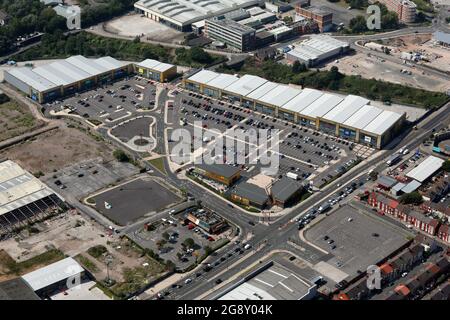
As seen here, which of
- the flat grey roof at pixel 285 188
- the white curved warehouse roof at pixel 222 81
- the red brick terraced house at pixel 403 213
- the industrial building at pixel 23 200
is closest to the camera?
the red brick terraced house at pixel 403 213

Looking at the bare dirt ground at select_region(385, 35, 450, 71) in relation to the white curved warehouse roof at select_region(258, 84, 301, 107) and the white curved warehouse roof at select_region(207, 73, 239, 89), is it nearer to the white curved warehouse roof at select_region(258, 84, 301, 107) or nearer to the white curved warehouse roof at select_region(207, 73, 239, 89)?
the white curved warehouse roof at select_region(258, 84, 301, 107)

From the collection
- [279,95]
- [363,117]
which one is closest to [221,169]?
[279,95]

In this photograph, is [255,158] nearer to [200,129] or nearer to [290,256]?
[200,129]

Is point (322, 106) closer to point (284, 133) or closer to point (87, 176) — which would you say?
point (284, 133)

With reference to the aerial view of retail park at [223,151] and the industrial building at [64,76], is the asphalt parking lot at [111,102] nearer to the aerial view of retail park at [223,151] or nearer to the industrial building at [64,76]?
the aerial view of retail park at [223,151]

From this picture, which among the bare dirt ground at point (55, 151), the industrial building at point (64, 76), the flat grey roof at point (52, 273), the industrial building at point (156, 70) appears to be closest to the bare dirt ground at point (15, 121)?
the bare dirt ground at point (55, 151)

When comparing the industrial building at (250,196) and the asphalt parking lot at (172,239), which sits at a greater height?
the industrial building at (250,196)

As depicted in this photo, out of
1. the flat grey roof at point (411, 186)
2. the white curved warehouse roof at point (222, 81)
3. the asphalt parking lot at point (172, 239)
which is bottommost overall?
the asphalt parking lot at point (172, 239)

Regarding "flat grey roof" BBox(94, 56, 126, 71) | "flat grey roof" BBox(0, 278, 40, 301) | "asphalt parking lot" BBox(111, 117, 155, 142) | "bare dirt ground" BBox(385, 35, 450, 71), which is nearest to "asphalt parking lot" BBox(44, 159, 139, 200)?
"asphalt parking lot" BBox(111, 117, 155, 142)
